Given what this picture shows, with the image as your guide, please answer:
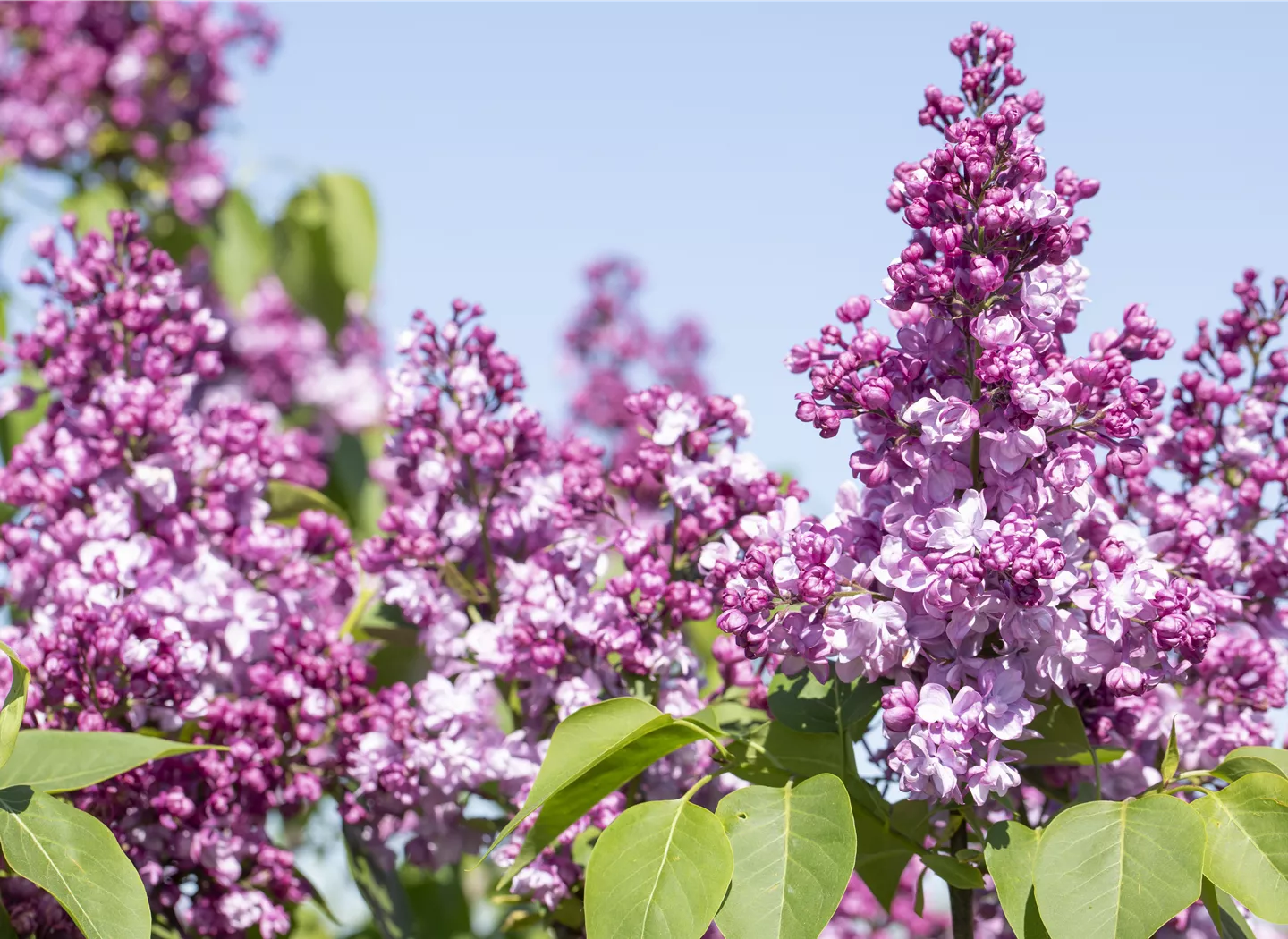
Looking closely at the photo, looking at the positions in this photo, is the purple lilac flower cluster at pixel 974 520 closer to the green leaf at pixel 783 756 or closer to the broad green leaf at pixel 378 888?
the green leaf at pixel 783 756

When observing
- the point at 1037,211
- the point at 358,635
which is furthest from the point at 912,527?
the point at 358,635

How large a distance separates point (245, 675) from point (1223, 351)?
4.60 feet

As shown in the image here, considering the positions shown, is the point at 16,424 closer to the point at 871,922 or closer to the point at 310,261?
the point at 310,261

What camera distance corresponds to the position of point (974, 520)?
121cm

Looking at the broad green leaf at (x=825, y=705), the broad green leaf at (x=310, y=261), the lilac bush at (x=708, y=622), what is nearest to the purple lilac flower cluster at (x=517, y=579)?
the lilac bush at (x=708, y=622)

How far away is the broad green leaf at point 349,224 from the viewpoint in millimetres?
3605

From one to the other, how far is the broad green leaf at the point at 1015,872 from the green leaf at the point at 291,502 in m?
1.19

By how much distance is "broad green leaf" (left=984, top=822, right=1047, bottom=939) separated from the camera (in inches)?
45.9

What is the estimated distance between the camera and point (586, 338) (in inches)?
223

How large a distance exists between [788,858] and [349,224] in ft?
9.18

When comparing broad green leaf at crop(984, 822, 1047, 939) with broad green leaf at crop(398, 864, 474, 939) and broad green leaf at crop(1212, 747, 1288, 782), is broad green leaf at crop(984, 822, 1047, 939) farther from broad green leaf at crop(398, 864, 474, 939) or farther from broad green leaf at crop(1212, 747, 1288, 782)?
broad green leaf at crop(398, 864, 474, 939)

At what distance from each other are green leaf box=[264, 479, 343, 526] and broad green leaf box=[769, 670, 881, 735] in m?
0.90

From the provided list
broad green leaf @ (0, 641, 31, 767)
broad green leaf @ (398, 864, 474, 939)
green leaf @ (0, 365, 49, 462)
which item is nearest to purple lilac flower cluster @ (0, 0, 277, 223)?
green leaf @ (0, 365, 49, 462)

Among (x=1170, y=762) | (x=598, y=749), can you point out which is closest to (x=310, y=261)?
(x=598, y=749)
